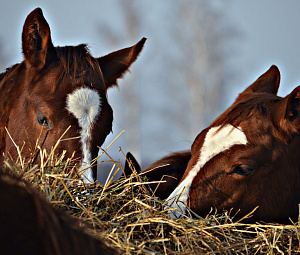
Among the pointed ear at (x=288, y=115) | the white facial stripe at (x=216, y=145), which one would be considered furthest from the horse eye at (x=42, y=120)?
the pointed ear at (x=288, y=115)

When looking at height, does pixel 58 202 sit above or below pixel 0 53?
below

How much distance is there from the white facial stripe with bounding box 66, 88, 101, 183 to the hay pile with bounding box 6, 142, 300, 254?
73 centimetres

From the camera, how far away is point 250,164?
9.92 ft

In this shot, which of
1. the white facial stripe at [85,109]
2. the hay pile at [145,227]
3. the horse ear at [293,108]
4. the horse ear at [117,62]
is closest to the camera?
the hay pile at [145,227]

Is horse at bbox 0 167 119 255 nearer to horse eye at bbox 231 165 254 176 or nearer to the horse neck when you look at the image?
horse eye at bbox 231 165 254 176

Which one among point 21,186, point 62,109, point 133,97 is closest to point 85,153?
point 62,109

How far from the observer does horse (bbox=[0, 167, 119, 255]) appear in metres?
1.18

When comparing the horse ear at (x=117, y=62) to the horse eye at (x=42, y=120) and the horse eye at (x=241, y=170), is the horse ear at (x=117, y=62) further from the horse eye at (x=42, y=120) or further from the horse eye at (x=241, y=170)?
the horse eye at (x=241, y=170)

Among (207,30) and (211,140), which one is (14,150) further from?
(207,30)

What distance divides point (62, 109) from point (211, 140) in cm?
120

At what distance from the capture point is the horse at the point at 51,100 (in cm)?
334

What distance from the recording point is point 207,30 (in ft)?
72.9

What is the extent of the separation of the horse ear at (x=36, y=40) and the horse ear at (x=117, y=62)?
2.11 ft

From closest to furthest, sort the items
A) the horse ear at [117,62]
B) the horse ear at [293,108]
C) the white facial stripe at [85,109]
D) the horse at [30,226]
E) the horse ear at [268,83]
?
the horse at [30,226], the horse ear at [293,108], the white facial stripe at [85,109], the horse ear at [268,83], the horse ear at [117,62]
